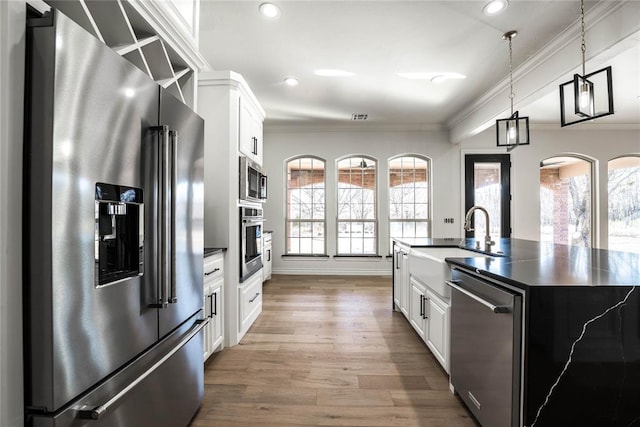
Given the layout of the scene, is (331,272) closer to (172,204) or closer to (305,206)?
(305,206)

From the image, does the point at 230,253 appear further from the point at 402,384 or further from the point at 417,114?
the point at 417,114

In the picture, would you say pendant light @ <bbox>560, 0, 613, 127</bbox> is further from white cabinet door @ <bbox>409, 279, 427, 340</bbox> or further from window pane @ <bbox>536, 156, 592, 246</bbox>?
window pane @ <bbox>536, 156, 592, 246</bbox>

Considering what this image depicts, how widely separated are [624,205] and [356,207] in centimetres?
482

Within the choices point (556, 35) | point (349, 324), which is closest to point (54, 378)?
point (349, 324)

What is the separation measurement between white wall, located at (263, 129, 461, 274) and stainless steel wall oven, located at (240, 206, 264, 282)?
2482 mm

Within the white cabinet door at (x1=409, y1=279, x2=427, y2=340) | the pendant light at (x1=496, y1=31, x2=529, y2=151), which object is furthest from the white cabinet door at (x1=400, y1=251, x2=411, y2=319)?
the pendant light at (x1=496, y1=31, x2=529, y2=151)

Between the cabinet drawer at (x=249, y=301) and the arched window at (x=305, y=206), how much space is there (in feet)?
8.28

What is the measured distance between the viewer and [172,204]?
141cm

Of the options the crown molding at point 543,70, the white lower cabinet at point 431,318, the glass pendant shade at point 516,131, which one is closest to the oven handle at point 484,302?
the white lower cabinet at point 431,318

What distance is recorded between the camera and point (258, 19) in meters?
2.64

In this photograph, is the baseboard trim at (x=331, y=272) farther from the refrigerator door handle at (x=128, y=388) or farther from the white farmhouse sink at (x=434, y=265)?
the refrigerator door handle at (x=128, y=388)

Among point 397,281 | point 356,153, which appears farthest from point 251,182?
point 356,153

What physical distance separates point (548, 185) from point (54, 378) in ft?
24.3

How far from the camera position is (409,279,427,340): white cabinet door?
2.56 m
